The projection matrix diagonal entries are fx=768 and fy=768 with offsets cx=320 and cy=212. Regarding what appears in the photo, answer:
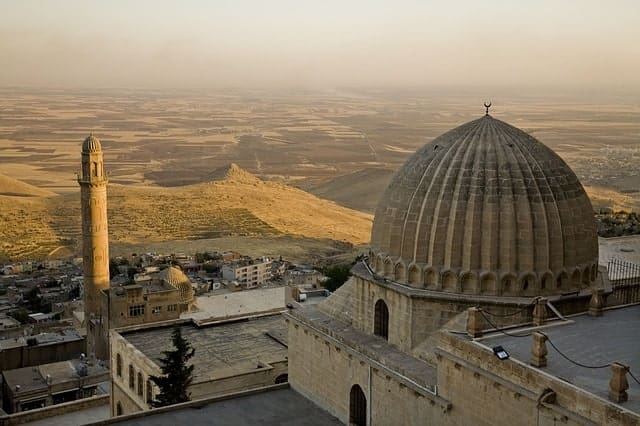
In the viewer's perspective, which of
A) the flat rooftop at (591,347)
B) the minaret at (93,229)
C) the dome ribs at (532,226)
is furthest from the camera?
the minaret at (93,229)

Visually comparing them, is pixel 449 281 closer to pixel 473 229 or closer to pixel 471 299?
pixel 471 299

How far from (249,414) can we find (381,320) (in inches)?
153

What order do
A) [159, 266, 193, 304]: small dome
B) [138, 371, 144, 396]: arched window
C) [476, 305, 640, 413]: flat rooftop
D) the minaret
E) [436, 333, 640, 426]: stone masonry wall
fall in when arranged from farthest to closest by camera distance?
[159, 266, 193, 304]: small dome → the minaret → [138, 371, 144, 396]: arched window → [476, 305, 640, 413]: flat rooftop → [436, 333, 640, 426]: stone masonry wall

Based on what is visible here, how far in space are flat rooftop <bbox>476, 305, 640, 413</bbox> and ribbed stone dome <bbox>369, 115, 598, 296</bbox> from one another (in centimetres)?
88

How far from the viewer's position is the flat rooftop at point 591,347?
37.6 ft

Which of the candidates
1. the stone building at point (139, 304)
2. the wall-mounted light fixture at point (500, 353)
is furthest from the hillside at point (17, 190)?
the wall-mounted light fixture at point (500, 353)

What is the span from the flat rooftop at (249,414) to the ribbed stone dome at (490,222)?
392 centimetres

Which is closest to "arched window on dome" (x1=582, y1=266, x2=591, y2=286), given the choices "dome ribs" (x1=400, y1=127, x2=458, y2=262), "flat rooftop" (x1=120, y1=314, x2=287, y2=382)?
"dome ribs" (x1=400, y1=127, x2=458, y2=262)

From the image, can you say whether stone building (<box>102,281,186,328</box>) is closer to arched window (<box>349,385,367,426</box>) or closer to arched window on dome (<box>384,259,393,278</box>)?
arched window (<box>349,385,367,426</box>)

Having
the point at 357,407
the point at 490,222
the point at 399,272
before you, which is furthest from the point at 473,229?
the point at 357,407

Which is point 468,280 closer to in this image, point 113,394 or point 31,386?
point 113,394

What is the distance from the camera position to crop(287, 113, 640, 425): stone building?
1354 centimetres

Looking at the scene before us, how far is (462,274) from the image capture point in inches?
568

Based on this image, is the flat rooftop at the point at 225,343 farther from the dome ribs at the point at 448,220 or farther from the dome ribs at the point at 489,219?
the dome ribs at the point at 489,219
